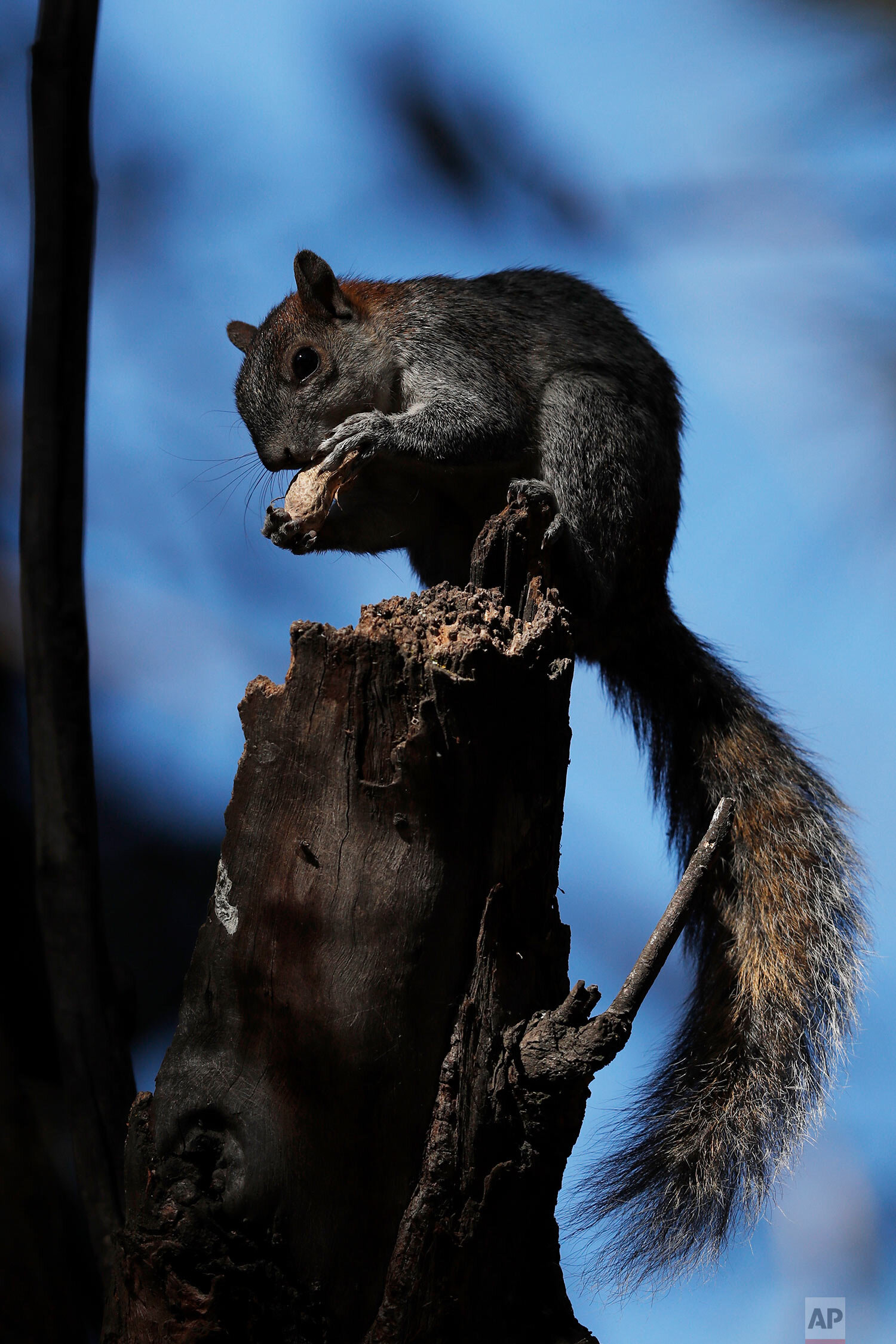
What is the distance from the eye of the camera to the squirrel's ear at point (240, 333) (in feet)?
5.96

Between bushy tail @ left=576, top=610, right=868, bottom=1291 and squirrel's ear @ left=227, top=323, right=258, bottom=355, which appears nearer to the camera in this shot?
bushy tail @ left=576, top=610, right=868, bottom=1291

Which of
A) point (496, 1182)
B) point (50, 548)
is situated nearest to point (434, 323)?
point (50, 548)

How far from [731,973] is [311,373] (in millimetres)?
1148

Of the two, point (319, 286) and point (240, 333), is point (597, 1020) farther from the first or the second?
point (240, 333)

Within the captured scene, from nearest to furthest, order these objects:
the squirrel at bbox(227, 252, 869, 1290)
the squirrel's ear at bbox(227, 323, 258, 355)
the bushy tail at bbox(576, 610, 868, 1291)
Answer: the bushy tail at bbox(576, 610, 868, 1291) → the squirrel at bbox(227, 252, 869, 1290) → the squirrel's ear at bbox(227, 323, 258, 355)

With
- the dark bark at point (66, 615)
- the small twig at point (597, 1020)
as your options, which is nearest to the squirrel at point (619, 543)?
the dark bark at point (66, 615)

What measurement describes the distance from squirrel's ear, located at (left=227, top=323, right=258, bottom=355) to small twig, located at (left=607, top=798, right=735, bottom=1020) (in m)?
1.29

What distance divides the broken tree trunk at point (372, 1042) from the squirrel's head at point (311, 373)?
66cm

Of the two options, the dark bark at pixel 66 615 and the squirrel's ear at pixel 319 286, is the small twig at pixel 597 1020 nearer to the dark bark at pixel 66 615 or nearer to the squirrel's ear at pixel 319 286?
the dark bark at pixel 66 615

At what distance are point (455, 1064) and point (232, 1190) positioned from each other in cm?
25

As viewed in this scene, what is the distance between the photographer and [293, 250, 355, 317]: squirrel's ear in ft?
5.33

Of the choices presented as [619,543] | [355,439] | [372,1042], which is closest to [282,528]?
[355,439]

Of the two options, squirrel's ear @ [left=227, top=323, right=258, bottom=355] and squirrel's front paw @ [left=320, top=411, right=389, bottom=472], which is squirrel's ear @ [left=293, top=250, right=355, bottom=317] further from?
squirrel's front paw @ [left=320, top=411, right=389, bottom=472]

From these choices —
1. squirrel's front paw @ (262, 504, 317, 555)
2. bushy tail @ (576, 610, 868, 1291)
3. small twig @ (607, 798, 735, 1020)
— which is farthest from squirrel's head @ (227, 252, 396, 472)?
small twig @ (607, 798, 735, 1020)
